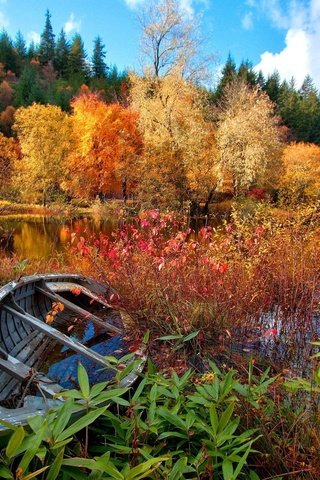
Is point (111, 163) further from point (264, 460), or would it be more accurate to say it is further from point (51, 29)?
point (51, 29)

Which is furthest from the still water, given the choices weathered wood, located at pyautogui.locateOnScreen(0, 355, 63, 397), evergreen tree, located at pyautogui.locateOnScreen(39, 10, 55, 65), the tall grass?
evergreen tree, located at pyautogui.locateOnScreen(39, 10, 55, 65)

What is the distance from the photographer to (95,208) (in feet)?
70.9

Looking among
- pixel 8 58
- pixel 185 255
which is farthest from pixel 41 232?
pixel 8 58

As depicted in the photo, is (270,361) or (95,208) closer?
(270,361)

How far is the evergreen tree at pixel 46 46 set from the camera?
68.4 metres

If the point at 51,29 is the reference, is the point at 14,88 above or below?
below

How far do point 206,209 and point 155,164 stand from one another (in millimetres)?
3679

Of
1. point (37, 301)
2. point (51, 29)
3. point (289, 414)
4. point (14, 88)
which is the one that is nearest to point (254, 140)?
point (37, 301)

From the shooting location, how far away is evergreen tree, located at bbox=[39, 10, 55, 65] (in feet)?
225

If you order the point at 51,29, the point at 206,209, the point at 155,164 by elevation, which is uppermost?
the point at 51,29

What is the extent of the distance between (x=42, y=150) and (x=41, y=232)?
36.3 feet

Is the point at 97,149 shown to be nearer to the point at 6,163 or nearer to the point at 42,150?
the point at 42,150

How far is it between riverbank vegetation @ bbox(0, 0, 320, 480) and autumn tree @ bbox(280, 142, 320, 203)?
0.52ft

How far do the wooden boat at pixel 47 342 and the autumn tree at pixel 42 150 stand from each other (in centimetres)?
2044
